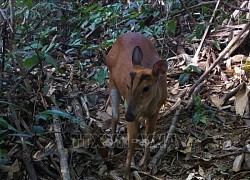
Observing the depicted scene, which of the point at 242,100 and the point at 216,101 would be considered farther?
the point at 216,101

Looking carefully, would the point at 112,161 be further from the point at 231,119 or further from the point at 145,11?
the point at 145,11

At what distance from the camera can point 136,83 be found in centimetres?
476

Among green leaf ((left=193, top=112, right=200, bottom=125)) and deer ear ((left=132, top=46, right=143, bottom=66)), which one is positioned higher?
deer ear ((left=132, top=46, right=143, bottom=66))

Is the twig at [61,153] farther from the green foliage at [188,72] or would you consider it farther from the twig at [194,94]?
the green foliage at [188,72]

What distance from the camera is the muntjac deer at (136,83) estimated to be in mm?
4785

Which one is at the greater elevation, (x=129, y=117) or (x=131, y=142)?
(x=129, y=117)

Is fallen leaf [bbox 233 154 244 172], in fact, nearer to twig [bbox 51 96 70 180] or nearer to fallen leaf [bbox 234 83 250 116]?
fallen leaf [bbox 234 83 250 116]

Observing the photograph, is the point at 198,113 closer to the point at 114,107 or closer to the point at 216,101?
the point at 216,101

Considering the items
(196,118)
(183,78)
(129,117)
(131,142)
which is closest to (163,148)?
(131,142)

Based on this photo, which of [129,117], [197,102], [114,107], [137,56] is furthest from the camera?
[197,102]

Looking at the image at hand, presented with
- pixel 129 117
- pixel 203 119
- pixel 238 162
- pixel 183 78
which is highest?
pixel 129 117

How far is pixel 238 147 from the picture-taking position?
213 inches

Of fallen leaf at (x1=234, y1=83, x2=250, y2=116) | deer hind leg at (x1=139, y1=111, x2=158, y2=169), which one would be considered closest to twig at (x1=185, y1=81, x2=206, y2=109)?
fallen leaf at (x1=234, y1=83, x2=250, y2=116)

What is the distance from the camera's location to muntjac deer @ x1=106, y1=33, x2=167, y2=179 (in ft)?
15.7
